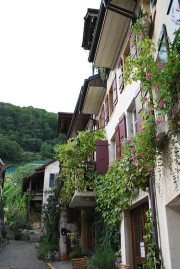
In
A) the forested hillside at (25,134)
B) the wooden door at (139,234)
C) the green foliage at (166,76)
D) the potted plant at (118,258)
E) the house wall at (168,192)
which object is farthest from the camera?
the forested hillside at (25,134)

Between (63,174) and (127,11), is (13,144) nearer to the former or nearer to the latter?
(63,174)

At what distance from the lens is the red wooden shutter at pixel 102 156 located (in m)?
11.6

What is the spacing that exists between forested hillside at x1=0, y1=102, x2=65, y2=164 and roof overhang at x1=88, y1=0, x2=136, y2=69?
47.2 metres

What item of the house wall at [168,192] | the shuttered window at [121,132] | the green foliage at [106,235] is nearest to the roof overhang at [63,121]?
the green foliage at [106,235]

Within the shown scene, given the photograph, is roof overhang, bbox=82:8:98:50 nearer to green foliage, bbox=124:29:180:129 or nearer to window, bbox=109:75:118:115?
window, bbox=109:75:118:115

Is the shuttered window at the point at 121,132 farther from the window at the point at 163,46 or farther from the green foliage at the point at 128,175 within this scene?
the window at the point at 163,46

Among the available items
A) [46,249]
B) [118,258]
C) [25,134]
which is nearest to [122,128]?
[118,258]

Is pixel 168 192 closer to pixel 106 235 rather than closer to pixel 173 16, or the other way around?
pixel 173 16

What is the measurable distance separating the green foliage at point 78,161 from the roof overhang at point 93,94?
1909mm

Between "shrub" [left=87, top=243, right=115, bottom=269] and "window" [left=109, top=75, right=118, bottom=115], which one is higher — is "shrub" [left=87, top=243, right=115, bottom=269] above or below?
below

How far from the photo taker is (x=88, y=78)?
13.3 metres

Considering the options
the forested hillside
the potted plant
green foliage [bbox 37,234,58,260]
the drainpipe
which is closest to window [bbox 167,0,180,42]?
the drainpipe

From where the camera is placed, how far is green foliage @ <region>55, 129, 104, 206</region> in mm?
12211

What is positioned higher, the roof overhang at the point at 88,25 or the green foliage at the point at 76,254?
the roof overhang at the point at 88,25
